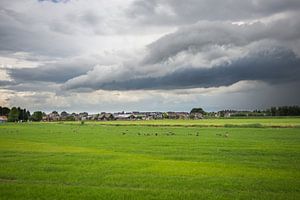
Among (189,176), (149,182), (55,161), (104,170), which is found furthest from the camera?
(55,161)

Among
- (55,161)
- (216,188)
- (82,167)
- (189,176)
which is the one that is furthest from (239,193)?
(55,161)

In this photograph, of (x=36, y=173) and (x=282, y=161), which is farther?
(x=282, y=161)

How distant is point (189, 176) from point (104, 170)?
5.60 metres

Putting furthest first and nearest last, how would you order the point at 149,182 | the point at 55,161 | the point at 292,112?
the point at 292,112 < the point at 55,161 < the point at 149,182

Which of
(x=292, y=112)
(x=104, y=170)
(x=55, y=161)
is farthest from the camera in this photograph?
(x=292, y=112)

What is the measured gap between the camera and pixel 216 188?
1708 centimetres

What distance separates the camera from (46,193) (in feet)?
51.2

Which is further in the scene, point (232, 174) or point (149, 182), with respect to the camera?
point (232, 174)

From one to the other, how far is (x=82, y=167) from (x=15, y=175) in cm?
461

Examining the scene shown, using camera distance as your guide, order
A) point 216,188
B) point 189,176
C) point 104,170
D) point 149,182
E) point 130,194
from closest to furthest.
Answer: point 130,194
point 216,188
point 149,182
point 189,176
point 104,170

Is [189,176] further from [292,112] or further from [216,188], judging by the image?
[292,112]

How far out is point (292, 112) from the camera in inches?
7195

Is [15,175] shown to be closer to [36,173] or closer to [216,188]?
[36,173]

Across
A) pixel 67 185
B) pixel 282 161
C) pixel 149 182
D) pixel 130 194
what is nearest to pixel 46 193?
pixel 67 185
